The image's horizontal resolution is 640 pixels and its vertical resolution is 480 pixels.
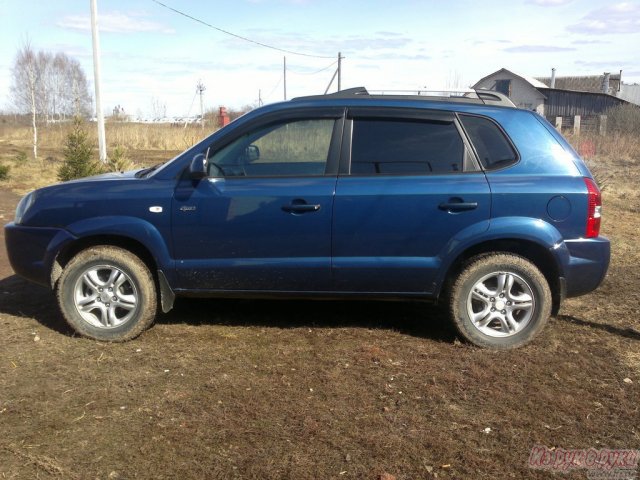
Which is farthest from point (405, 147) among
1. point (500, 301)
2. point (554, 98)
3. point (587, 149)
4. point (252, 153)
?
point (554, 98)

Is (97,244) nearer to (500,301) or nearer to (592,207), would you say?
(500,301)

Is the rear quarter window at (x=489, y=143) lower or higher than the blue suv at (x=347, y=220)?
higher

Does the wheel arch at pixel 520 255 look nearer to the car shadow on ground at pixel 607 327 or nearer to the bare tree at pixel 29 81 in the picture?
the car shadow on ground at pixel 607 327

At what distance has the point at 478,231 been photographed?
413 centimetres

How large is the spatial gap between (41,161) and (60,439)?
66.9ft

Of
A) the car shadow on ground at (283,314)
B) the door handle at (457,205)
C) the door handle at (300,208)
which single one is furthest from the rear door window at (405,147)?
the car shadow on ground at (283,314)

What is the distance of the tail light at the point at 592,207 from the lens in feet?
13.5

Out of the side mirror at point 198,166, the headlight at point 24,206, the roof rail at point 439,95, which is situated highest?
the roof rail at point 439,95

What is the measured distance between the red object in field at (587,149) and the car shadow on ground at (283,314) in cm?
1882

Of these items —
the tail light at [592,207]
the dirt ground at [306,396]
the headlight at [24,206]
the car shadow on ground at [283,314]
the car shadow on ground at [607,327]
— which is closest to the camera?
the dirt ground at [306,396]

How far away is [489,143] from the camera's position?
4273 millimetres

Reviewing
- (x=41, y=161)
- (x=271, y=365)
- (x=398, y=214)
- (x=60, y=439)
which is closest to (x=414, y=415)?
(x=271, y=365)

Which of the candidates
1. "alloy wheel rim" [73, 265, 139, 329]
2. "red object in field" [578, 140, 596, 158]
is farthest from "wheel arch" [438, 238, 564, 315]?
"red object in field" [578, 140, 596, 158]

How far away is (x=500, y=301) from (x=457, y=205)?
812mm
